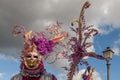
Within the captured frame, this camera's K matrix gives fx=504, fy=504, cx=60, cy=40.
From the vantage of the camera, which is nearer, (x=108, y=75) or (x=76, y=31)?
(x=76, y=31)

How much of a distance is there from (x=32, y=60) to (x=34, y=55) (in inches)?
10.2

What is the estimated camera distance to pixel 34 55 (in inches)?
752

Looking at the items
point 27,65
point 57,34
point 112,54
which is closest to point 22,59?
point 27,65

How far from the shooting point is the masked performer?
18.9 m

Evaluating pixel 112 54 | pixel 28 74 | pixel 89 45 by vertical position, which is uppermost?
pixel 112 54

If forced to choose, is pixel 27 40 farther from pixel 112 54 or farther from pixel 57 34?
pixel 112 54

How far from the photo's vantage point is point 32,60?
18938 millimetres

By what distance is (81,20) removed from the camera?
19250mm

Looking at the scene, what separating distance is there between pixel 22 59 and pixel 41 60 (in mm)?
731

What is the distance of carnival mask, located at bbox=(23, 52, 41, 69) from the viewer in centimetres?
1888

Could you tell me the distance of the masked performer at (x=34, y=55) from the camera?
1888 cm

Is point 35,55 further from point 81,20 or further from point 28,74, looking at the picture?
point 81,20

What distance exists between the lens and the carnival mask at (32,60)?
1888 cm

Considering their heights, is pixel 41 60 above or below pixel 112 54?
below
